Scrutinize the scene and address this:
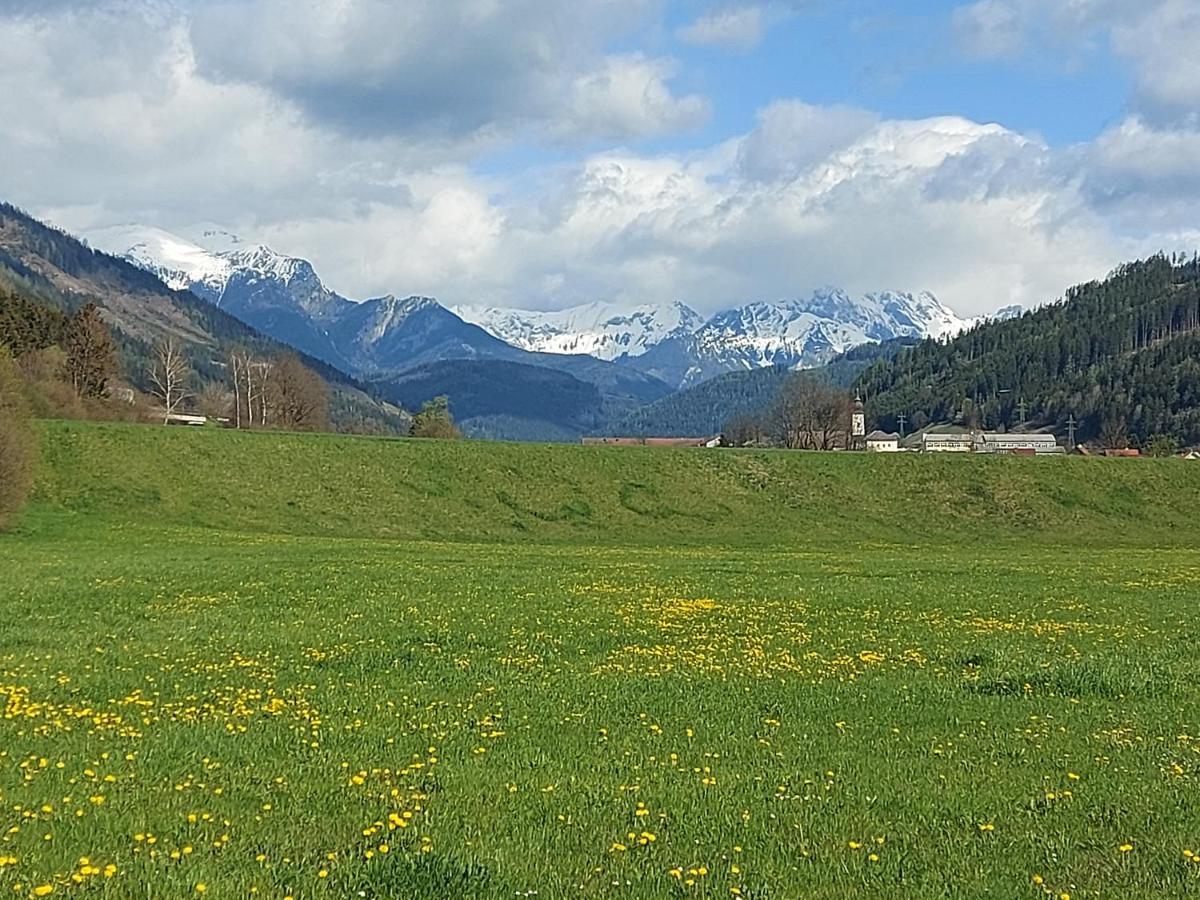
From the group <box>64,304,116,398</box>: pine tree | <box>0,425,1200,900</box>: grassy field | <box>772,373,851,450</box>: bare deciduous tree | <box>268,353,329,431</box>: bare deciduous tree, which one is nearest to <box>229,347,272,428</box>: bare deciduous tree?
<box>268,353,329,431</box>: bare deciduous tree

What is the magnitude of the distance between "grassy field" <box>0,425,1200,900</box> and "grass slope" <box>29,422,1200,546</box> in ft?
113

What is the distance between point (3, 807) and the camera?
1047 centimetres

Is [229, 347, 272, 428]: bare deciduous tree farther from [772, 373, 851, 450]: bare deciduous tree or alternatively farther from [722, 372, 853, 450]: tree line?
[772, 373, 851, 450]: bare deciduous tree

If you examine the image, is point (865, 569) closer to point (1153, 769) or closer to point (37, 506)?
point (1153, 769)

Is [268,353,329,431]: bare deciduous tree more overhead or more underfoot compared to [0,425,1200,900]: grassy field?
more overhead

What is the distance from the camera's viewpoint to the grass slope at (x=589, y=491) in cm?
7738

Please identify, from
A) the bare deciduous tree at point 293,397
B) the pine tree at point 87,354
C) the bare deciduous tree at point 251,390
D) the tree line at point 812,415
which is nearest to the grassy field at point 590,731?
the pine tree at point 87,354

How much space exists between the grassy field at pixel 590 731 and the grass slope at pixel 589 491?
34.5 meters

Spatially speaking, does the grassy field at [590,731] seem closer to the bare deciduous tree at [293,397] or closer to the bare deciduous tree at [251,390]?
the bare deciduous tree at [251,390]

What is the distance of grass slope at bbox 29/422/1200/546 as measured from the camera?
7738cm

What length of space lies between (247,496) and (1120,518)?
72182mm

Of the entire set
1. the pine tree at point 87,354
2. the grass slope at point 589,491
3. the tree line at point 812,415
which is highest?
the pine tree at point 87,354

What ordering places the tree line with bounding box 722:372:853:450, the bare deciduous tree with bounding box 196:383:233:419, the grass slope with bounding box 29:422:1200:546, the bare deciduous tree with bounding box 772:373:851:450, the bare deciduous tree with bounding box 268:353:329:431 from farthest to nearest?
the tree line with bounding box 722:372:853:450
the bare deciduous tree with bounding box 772:373:851:450
the bare deciduous tree with bounding box 196:383:233:419
the bare deciduous tree with bounding box 268:353:329:431
the grass slope with bounding box 29:422:1200:546

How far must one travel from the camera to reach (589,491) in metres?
89.0
